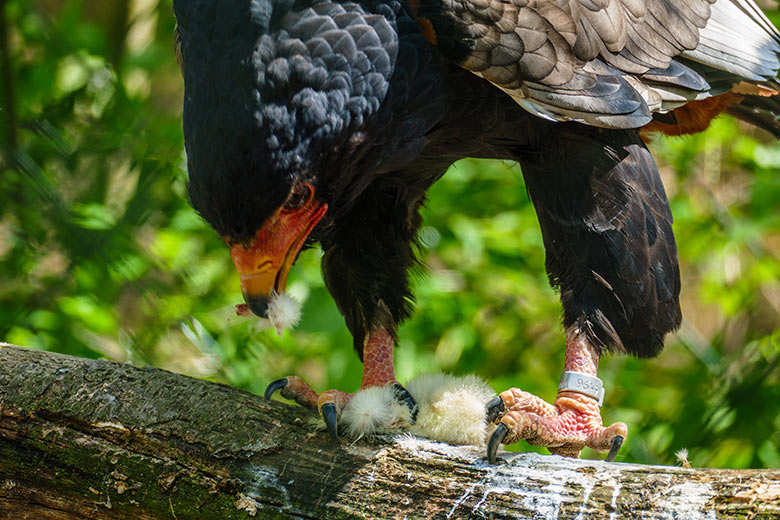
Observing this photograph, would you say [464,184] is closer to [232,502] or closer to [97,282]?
[97,282]

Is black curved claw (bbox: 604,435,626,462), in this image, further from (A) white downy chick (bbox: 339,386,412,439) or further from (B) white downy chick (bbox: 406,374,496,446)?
(A) white downy chick (bbox: 339,386,412,439)

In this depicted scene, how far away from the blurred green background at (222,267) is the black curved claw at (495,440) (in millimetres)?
944

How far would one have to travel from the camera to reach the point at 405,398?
2.55 metres

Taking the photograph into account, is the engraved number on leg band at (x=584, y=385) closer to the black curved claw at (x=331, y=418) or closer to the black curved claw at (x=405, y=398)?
the black curved claw at (x=405, y=398)

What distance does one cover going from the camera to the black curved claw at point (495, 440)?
2049mm

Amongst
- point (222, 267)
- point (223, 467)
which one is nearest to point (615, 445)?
point (223, 467)

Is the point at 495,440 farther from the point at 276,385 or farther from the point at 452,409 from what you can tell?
the point at 276,385

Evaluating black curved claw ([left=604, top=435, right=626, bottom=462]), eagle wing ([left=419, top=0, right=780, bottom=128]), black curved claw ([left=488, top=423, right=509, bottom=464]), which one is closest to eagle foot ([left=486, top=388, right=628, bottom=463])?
black curved claw ([left=604, top=435, right=626, bottom=462])

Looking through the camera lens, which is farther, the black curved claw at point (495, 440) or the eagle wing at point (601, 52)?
the eagle wing at point (601, 52)

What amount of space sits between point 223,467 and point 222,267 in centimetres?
232

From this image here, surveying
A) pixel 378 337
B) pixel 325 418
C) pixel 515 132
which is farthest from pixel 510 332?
pixel 325 418

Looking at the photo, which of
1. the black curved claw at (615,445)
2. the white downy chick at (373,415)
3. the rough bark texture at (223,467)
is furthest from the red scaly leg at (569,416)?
the rough bark texture at (223,467)

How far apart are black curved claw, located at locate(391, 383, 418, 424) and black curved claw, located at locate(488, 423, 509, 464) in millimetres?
308

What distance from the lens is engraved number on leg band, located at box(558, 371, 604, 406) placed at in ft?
8.61
